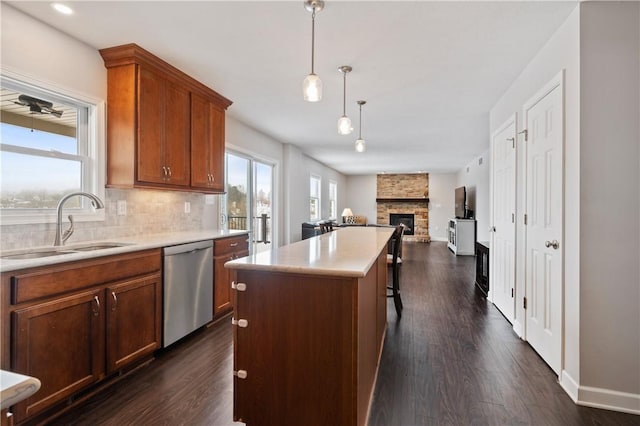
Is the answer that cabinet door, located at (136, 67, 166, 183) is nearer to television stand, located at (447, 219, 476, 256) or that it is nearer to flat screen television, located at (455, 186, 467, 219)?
television stand, located at (447, 219, 476, 256)

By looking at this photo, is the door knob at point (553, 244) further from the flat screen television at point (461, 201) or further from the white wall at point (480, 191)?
the flat screen television at point (461, 201)

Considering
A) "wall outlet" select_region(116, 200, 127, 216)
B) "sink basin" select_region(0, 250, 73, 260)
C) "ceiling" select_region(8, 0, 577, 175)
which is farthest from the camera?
"wall outlet" select_region(116, 200, 127, 216)

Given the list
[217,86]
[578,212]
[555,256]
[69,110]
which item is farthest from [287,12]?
[555,256]

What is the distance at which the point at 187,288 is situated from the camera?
2.80 m

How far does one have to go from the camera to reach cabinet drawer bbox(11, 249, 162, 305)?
1671 millimetres

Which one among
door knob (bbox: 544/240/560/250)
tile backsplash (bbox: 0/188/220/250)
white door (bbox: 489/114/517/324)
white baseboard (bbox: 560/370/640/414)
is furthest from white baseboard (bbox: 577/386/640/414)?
tile backsplash (bbox: 0/188/220/250)

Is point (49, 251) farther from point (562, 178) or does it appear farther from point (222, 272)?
point (562, 178)

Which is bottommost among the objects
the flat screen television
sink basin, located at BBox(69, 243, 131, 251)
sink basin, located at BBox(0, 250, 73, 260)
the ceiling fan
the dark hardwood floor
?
the dark hardwood floor

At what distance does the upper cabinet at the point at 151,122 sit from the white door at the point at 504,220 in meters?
3.14

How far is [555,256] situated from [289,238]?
480 cm

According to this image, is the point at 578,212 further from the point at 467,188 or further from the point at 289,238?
the point at 467,188

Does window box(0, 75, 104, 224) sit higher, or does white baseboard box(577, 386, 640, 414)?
window box(0, 75, 104, 224)

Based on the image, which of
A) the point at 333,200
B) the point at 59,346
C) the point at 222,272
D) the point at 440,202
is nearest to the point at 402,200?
the point at 440,202

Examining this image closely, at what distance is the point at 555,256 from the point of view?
2.32 metres
